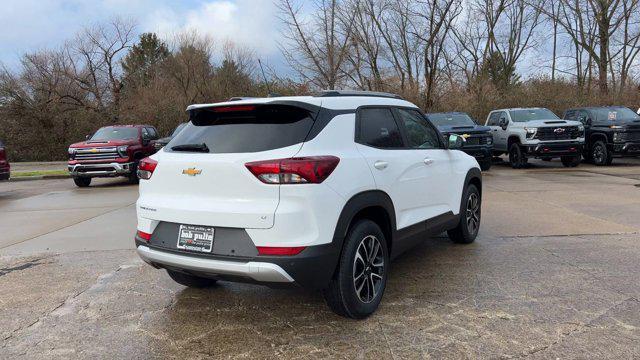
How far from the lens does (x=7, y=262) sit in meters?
5.84

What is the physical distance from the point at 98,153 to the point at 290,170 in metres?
12.2

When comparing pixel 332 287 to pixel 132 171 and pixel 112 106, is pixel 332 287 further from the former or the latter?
pixel 112 106

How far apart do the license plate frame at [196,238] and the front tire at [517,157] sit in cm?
1394

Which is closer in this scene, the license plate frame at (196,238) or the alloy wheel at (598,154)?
the license plate frame at (196,238)

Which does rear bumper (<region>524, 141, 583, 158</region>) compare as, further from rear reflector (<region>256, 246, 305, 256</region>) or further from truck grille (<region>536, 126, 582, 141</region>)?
rear reflector (<region>256, 246, 305, 256</region>)

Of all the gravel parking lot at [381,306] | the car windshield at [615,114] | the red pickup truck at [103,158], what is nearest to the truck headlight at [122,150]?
the red pickup truck at [103,158]

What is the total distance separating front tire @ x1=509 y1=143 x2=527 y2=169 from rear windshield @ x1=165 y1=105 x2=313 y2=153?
1354cm

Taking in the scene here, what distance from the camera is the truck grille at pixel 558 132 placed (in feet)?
49.1

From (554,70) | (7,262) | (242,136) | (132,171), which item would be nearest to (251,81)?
(132,171)

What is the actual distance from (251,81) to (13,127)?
1273cm

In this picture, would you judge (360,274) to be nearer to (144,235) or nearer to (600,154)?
(144,235)

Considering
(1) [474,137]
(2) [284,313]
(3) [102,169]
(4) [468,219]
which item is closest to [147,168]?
(2) [284,313]

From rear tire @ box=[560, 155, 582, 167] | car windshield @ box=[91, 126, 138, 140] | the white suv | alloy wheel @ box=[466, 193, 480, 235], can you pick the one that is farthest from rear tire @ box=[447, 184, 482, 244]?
car windshield @ box=[91, 126, 138, 140]

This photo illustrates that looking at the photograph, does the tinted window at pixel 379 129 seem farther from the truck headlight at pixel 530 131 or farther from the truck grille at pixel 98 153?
the truck headlight at pixel 530 131
